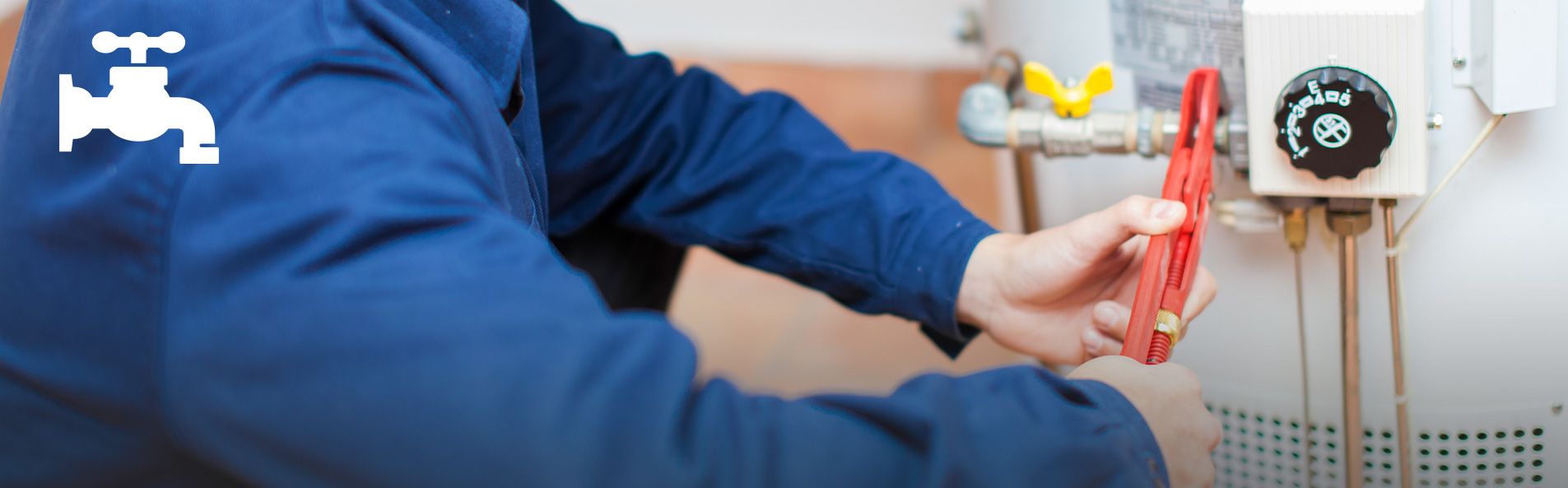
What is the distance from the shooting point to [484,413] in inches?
13.2

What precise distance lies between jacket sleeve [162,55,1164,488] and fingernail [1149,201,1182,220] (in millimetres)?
143

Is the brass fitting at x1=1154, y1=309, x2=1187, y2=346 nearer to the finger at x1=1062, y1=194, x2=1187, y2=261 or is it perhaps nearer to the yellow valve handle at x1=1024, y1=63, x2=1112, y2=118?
the finger at x1=1062, y1=194, x2=1187, y2=261

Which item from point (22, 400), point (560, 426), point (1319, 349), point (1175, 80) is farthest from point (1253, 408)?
point (22, 400)

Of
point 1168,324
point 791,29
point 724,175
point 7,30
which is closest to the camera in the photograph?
point 1168,324

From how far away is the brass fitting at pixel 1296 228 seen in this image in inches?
22.7

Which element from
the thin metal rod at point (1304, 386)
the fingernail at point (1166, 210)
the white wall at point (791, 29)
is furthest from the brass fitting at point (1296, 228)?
the white wall at point (791, 29)

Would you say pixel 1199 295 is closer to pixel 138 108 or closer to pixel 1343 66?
pixel 1343 66

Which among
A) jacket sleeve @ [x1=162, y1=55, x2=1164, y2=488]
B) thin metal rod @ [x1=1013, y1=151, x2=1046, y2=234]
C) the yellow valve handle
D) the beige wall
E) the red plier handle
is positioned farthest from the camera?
the beige wall

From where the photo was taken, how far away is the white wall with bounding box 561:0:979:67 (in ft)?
5.80

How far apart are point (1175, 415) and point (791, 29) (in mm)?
1463

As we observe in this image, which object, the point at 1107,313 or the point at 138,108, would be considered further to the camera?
the point at 1107,313

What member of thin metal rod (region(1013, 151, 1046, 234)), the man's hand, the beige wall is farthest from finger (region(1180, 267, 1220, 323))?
the beige wall

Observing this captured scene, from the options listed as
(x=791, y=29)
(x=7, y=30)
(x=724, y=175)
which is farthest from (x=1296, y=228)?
(x=7, y=30)

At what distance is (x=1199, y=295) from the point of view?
54 cm
